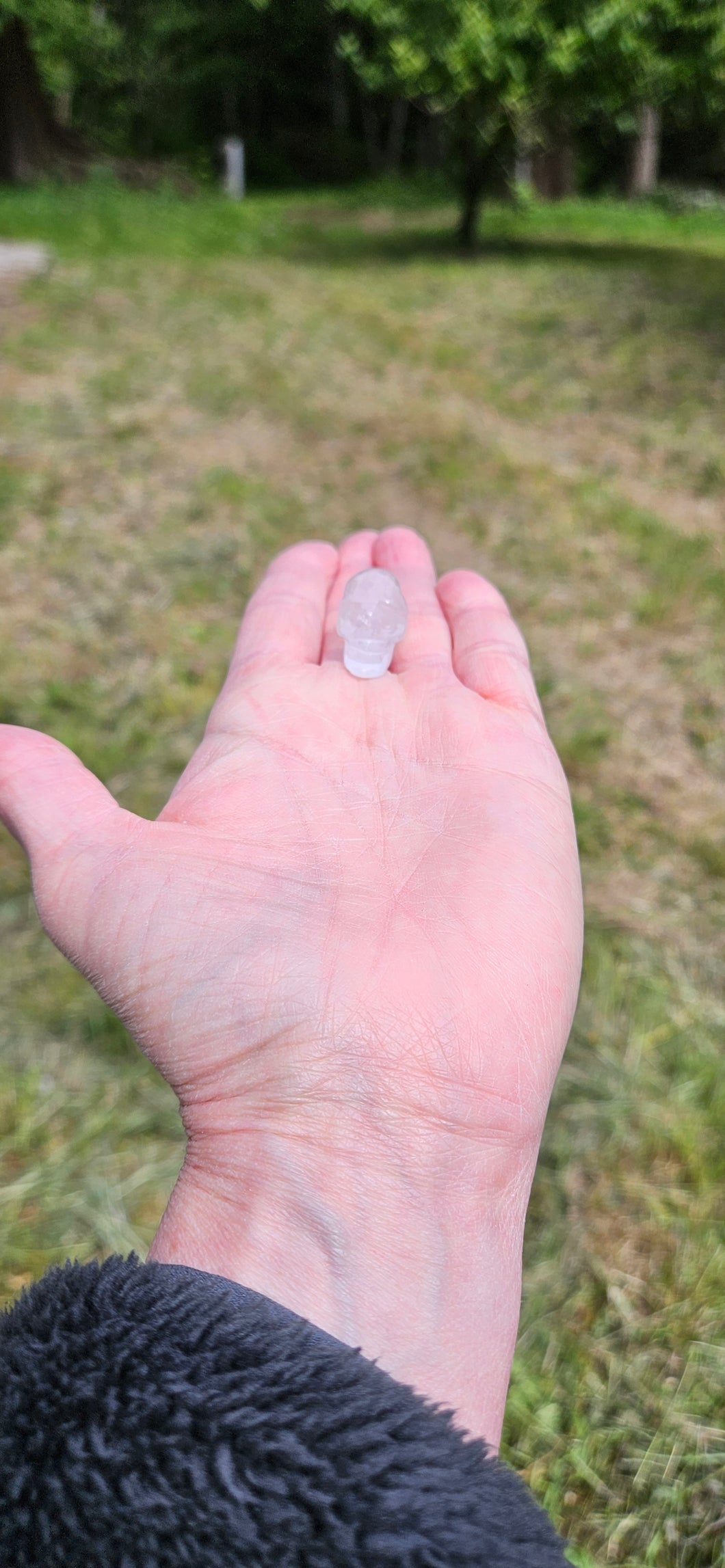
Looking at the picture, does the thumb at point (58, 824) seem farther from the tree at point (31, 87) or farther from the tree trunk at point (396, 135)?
the tree trunk at point (396, 135)

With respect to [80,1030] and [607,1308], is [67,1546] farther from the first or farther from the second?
[80,1030]

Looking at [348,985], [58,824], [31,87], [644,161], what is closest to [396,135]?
[644,161]

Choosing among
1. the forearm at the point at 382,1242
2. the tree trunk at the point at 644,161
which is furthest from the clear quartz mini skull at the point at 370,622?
the tree trunk at the point at 644,161

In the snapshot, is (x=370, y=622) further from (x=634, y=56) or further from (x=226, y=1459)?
(x=634, y=56)

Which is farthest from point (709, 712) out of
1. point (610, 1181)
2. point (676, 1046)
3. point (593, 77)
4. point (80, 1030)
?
point (593, 77)

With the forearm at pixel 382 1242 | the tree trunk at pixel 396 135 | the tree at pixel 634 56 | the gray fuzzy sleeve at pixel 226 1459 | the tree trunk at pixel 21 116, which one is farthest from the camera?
the tree trunk at pixel 396 135
